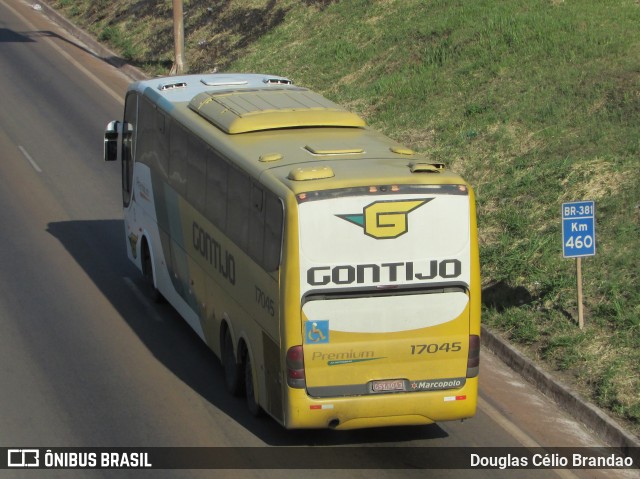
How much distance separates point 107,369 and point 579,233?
6.25m

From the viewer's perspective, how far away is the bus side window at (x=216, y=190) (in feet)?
44.9

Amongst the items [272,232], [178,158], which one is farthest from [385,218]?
[178,158]

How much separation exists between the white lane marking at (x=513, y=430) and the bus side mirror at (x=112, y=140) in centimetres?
756

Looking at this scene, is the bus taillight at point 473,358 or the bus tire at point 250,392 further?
the bus tire at point 250,392

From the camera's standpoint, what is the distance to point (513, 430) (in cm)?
1334

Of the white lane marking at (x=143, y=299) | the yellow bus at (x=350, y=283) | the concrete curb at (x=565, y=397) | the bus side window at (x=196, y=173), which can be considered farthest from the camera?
the white lane marking at (x=143, y=299)

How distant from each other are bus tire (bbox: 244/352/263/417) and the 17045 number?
6.84 feet

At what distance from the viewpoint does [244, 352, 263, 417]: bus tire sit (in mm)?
13305

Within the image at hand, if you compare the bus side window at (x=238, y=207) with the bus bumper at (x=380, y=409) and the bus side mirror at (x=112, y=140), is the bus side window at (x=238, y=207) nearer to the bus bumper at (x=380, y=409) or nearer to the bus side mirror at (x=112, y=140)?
the bus bumper at (x=380, y=409)

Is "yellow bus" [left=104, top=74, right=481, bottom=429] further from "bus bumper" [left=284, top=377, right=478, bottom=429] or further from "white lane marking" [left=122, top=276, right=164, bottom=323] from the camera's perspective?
"white lane marking" [left=122, top=276, right=164, bottom=323]

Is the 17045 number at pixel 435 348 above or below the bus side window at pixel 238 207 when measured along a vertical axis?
below

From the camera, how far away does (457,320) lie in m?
12.2

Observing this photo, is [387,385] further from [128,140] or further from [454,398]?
[128,140]

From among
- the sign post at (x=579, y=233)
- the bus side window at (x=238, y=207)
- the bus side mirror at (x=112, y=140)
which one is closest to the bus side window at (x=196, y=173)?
the bus side window at (x=238, y=207)
